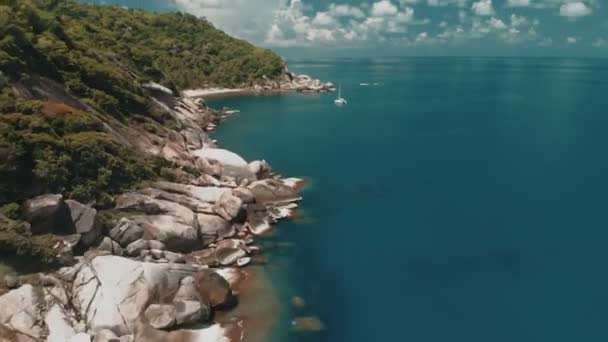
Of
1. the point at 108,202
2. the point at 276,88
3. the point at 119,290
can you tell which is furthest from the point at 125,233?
the point at 276,88

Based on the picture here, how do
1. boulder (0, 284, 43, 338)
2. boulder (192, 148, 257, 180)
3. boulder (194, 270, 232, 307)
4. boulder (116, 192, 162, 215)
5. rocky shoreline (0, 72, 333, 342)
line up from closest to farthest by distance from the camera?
boulder (0, 284, 43, 338) < rocky shoreline (0, 72, 333, 342) < boulder (194, 270, 232, 307) < boulder (116, 192, 162, 215) < boulder (192, 148, 257, 180)

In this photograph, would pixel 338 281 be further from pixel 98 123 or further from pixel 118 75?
pixel 118 75

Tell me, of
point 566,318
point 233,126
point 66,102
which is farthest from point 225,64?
point 566,318

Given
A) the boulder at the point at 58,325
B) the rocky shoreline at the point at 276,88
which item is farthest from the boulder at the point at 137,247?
the rocky shoreline at the point at 276,88

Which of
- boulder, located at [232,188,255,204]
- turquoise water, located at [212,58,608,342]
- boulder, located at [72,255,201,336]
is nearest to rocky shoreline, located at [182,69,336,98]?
turquoise water, located at [212,58,608,342]

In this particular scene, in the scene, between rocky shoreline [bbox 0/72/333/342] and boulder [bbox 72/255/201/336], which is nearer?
rocky shoreline [bbox 0/72/333/342]

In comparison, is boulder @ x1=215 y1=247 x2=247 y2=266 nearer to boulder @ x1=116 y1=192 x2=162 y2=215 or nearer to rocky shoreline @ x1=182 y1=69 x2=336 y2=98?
boulder @ x1=116 y1=192 x2=162 y2=215
